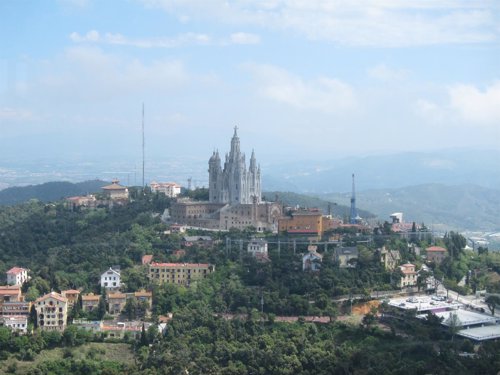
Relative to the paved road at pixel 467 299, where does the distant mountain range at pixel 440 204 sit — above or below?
above

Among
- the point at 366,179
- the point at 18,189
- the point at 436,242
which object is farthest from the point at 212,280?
the point at 366,179

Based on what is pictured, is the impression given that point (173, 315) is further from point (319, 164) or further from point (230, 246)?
point (319, 164)

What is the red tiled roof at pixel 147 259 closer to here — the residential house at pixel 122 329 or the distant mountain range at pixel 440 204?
the residential house at pixel 122 329

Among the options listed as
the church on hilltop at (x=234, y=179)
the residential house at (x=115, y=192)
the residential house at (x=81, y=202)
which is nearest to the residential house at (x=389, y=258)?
the church on hilltop at (x=234, y=179)

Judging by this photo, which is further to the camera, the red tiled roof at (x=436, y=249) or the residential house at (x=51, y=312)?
the red tiled roof at (x=436, y=249)

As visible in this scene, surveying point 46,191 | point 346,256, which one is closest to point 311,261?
point 346,256

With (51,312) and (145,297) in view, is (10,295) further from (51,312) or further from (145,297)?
(145,297)
